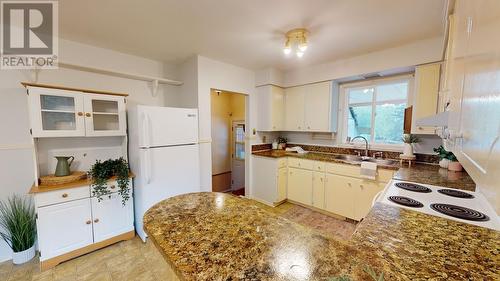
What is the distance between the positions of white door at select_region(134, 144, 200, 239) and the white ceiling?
52.3 inches

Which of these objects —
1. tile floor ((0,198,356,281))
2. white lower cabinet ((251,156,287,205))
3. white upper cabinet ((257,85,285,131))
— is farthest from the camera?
white upper cabinet ((257,85,285,131))

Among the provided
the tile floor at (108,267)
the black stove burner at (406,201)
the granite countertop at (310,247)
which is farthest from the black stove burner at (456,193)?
the tile floor at (108,267)

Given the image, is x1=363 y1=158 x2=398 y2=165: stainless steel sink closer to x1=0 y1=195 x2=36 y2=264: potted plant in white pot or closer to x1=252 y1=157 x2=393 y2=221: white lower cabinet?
x1=252 y1=157 x2=393 y2=221: white lower cabinet

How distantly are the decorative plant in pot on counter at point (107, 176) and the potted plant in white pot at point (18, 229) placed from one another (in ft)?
2.17

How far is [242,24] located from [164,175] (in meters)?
1.95

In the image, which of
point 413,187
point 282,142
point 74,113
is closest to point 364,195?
point 413,187

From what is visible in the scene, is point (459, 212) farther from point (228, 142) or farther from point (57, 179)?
point (228, 142)

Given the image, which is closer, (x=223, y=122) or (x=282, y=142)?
(x=282, y=142)

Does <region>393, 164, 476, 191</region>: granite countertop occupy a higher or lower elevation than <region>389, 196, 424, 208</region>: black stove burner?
higher

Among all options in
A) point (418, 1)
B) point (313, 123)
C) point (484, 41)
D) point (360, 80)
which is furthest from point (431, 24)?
point (484, 41)

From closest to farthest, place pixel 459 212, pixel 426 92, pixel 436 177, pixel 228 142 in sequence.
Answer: pixel 459 212 < pixel 436 177 < pixel 426 92 < pixel 228 142

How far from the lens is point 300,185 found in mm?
3275

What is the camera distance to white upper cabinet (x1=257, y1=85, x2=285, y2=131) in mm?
3494

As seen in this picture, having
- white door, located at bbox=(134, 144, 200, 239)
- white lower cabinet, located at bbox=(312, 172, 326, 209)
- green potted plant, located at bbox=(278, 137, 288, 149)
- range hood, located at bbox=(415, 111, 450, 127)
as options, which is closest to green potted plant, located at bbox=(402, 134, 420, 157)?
white lower cabinet, located at bbox=(312, 172, 326, 209)
